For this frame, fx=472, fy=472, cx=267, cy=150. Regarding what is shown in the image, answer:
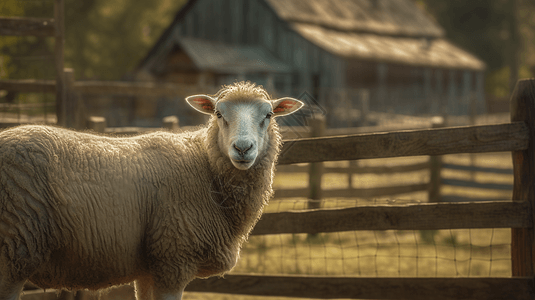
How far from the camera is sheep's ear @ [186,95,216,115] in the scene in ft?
11.1

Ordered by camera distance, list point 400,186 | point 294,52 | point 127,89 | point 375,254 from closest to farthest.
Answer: point 375,254
point 127,89
point 400,186
point 294,52

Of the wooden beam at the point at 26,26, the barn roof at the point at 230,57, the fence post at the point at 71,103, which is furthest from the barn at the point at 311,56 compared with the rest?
the wooden beam at the point at 26,26

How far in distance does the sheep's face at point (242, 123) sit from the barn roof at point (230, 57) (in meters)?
19.4

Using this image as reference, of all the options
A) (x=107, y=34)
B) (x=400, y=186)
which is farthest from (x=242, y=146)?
(x=107, y=34)

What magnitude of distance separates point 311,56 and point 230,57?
420 cm

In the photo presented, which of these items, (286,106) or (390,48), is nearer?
(286,106)

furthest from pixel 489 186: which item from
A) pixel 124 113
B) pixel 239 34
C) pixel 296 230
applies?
pixel 239 34

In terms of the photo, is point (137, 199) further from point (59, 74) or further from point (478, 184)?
point (478, 184)

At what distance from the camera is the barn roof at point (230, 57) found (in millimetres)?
22828

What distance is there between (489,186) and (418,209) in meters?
6.40

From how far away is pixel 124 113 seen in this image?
1766 centimetres

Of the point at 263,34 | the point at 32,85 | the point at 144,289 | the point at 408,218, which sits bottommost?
the point at 144,289

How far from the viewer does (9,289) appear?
265cm

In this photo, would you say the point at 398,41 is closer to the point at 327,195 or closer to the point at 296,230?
the point at 327,195
